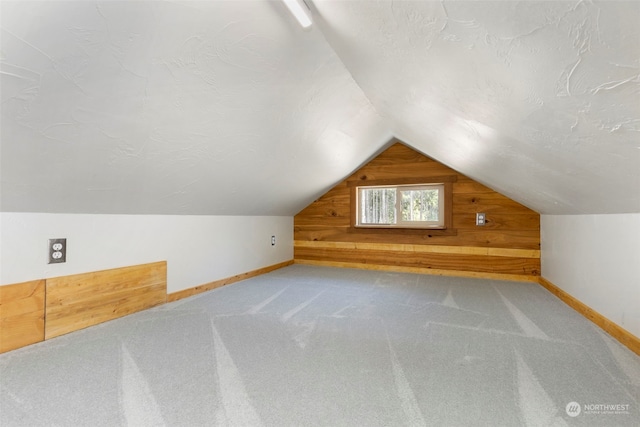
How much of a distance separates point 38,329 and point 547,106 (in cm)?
290

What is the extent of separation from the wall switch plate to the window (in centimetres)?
328

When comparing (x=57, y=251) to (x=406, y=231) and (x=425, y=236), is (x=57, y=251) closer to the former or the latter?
(x=406, y=231)

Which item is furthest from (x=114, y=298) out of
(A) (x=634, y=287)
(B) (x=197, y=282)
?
(A) (x=634, y=287)

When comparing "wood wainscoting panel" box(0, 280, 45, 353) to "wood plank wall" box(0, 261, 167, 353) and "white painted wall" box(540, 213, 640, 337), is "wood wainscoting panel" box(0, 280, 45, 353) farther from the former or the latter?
"white painted wall" box(540, 213, 640, 337)

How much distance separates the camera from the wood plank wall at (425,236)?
3.42 m

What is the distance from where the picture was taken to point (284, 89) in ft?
5.82

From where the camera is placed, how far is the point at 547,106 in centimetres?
103

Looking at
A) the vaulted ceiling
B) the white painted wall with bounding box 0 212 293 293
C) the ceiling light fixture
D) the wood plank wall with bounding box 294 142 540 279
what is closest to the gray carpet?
the white painted wall with bounding box 0 212 293 293

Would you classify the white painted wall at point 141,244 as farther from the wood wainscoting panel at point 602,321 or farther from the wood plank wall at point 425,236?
the wood wainscoting panel at point 602,321

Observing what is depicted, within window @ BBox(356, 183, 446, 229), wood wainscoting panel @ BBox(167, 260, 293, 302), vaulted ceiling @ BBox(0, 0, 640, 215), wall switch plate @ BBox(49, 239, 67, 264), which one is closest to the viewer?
vaulted ceiling @ BBox(0, 0, 640, 215)

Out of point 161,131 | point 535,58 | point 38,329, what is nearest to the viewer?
point 535,58

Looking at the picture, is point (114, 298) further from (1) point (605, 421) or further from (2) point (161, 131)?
(1) point (605, 421)

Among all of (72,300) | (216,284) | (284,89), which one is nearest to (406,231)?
→ (216,284)

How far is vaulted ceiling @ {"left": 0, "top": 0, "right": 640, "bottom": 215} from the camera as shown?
82 cm
